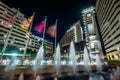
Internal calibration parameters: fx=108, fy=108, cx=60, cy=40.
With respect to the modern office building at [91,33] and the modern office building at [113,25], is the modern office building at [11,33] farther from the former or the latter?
the modern office building at [91,33]

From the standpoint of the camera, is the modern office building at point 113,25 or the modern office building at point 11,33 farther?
the modern office building at point 11,33

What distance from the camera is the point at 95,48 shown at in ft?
364

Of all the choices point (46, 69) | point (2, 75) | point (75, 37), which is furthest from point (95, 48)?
point (2, 75)

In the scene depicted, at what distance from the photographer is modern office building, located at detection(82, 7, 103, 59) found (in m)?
110

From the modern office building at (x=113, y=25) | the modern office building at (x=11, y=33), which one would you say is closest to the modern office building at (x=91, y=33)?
the modern office building at (x=113, y=25)

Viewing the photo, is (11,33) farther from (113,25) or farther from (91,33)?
(91,33)

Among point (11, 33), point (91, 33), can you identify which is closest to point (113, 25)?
point (11, 33)

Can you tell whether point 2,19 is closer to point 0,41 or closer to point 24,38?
point 0,41

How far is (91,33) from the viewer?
123125 mm

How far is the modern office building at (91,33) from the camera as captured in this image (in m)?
110

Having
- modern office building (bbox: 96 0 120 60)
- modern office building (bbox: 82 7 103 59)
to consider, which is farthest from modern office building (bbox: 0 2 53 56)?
modern office building (bbox: 82 7 103 59)

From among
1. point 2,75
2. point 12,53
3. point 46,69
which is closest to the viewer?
point 2,75

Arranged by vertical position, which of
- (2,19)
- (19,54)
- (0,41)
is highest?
(2,19)

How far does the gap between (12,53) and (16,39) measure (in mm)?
11469
